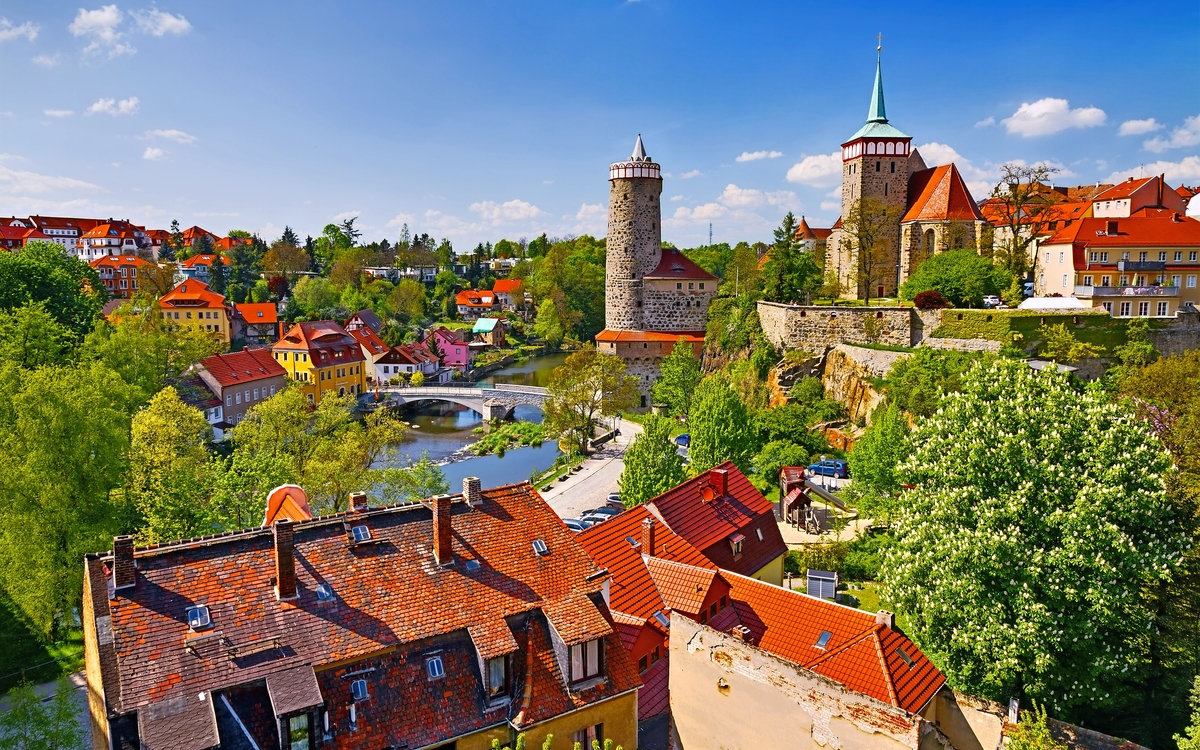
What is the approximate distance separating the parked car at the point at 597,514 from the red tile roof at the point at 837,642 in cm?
1143

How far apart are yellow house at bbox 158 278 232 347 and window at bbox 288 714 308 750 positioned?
59.0 metres

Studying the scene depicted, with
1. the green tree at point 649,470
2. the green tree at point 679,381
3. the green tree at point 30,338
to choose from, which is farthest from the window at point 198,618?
the green tree at point 679,381

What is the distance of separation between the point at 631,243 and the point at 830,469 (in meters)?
26.5

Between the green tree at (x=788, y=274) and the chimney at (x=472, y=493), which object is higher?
the green tree at (x=788, y=274)

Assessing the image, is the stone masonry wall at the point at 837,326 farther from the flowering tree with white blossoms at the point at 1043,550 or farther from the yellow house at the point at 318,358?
the yellow house at the point at 318,358

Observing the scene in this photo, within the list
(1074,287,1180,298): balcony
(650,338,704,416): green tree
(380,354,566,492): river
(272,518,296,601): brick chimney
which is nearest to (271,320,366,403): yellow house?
(380,354,566,492): river

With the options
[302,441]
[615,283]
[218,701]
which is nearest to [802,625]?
[218,701]

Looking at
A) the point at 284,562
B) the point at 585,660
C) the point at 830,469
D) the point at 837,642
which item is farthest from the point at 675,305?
the point at 284,562

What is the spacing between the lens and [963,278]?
116ft

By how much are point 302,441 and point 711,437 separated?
15.8m

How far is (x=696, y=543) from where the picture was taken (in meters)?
20.3

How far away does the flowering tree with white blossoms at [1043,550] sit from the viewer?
1363cm

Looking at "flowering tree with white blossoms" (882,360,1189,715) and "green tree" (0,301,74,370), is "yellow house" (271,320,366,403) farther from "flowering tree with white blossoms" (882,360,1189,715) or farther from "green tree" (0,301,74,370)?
"flowering tree with white blossoms" (882,360,1189,715)

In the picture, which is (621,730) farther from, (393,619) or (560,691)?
(393,619)
